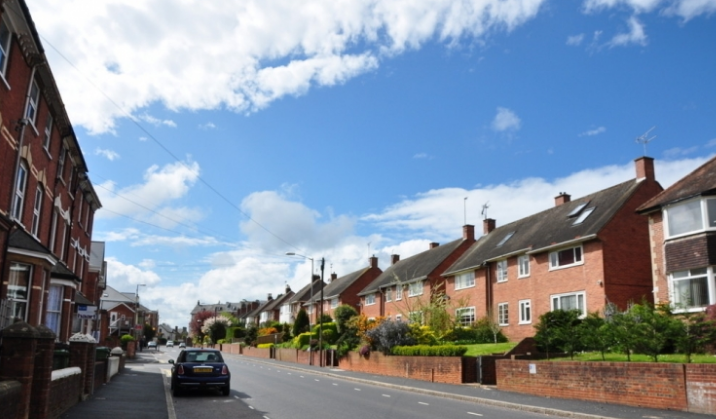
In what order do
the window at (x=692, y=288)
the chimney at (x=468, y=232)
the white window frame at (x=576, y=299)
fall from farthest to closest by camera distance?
the chimney at (x=468, y=232)
the white window frame at (x=576, y=299)
the window at (x=692, y=288)

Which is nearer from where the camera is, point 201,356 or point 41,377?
point 41,377

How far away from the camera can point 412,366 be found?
28.7 metres

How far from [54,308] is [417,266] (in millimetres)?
33953

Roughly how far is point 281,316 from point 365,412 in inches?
3182

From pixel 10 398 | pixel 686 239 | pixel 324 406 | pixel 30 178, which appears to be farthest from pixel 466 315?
pixel 10 398

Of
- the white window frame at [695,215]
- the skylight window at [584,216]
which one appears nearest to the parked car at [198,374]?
the white window frame at [695,215]

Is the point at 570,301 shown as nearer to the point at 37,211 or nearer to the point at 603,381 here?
the point at 603,381

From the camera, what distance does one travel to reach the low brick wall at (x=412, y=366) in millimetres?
25016

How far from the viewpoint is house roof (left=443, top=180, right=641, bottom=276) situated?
28953 mm

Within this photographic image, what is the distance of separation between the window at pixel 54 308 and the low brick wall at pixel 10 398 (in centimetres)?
1267

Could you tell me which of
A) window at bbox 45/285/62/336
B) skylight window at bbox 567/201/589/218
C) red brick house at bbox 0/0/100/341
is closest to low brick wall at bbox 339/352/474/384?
skylight window at bbox 567/201/589/218

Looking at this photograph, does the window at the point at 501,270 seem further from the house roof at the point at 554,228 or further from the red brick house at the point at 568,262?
the house roof at the point at 554,228

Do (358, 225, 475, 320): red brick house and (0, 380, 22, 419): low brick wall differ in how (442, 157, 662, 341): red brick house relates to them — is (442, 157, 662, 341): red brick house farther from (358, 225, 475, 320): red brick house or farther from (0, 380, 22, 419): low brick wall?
(0, 380, 22, 419): low brick wall

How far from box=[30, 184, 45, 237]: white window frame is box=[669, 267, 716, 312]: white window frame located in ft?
69.8
